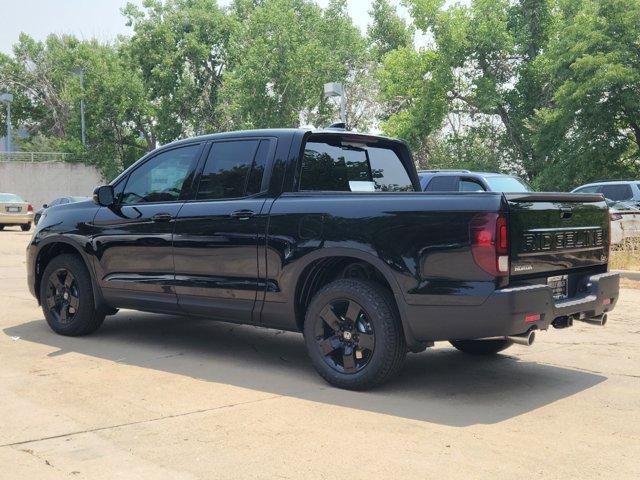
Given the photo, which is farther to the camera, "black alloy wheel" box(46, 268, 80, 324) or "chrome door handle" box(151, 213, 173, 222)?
"black alloy wheel" box(46, 268, 80, 324)

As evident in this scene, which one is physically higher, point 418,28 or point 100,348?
point 418,28

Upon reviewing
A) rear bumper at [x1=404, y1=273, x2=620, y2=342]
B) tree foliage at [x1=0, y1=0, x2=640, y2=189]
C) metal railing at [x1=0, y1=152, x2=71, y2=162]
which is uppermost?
tree foliage at [x1=0, y1=0, x2=640, y2=189]

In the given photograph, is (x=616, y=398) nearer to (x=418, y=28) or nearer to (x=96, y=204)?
(x=96, y=204)

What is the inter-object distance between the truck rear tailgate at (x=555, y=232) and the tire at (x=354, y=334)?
36.6 inches

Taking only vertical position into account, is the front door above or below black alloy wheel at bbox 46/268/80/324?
above

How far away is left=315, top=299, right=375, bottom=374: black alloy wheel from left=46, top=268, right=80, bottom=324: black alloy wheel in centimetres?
298

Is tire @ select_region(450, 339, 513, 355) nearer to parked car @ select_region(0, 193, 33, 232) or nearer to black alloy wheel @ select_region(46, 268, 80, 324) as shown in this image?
black alloy wheel @ select_region(46, 268, 80, 324)

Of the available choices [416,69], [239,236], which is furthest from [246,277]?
[416,69]

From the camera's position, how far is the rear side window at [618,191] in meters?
21.5

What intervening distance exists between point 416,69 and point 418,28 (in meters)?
2.12

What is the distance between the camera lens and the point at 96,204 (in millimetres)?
7336

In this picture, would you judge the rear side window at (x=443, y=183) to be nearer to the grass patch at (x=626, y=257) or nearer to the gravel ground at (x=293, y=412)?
the grass patch at (x=626, y=257)

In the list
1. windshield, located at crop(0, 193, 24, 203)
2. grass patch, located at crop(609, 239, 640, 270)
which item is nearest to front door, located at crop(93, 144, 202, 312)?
grass patch, located at crop(609, 239, 640, 270)

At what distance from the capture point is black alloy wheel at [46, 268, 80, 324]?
746 centimetres
